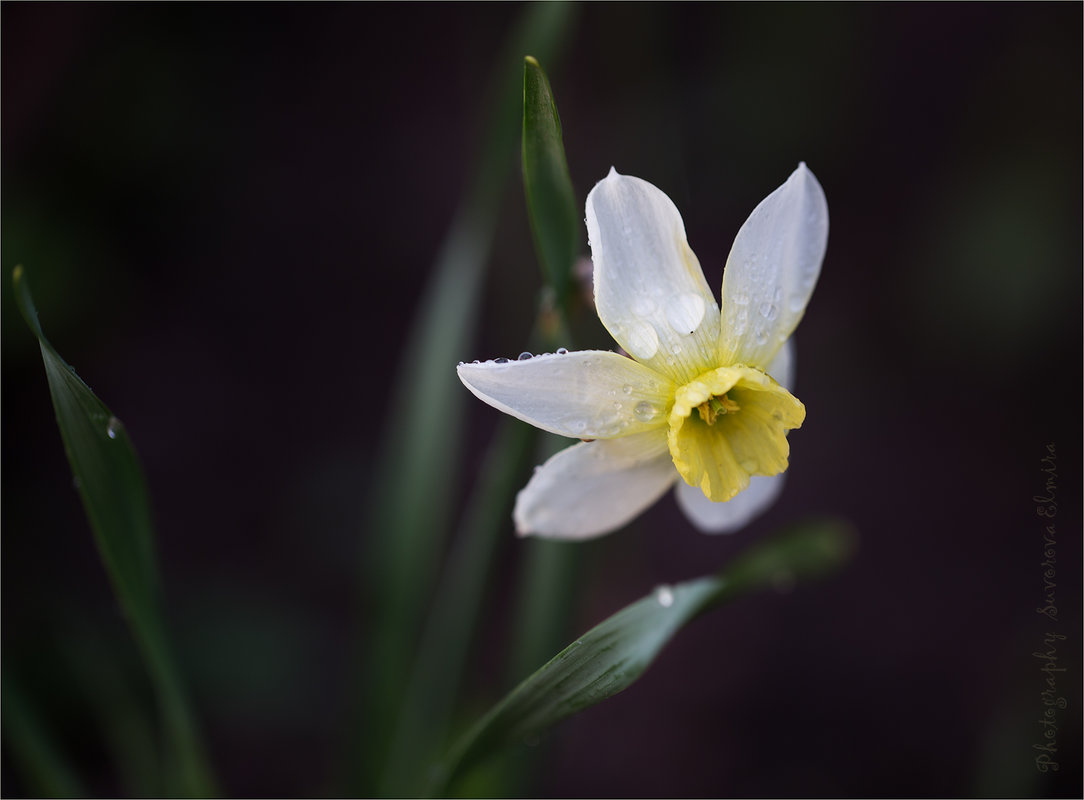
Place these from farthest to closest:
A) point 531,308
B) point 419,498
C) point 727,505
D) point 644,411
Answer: point 531,308
point 419,498
point 727,505
point 644,411

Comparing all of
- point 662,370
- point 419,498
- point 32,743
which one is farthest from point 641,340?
point 32,743

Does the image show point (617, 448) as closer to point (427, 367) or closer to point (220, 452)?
point (427, 367)

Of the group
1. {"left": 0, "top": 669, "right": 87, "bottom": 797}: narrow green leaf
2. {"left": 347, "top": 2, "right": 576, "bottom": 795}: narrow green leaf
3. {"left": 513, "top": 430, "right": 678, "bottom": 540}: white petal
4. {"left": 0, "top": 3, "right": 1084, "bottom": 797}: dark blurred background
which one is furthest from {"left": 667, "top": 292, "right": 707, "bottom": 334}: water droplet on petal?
{"left": 0, "top": 3, "right": 1084, "bottom": 797}: dark blurred background

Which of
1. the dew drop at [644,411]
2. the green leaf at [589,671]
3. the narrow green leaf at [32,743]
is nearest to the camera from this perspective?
the green leaf at [589,671]

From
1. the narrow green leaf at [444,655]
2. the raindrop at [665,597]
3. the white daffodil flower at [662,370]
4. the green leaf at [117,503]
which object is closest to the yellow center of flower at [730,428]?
the white daffodil flower at [662,370]

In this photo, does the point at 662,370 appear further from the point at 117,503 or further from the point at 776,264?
the point at 117,503

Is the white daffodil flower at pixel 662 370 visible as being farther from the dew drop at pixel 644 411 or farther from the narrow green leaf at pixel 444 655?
the narrow green leaf at pixel 444 655

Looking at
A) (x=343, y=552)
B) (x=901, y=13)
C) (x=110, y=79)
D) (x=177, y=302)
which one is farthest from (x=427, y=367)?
(x=901, y=13)
